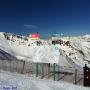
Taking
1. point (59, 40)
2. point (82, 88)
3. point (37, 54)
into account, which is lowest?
point (82, 88)

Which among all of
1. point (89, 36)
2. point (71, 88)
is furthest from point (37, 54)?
point (89, 36)

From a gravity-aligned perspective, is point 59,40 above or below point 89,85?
above

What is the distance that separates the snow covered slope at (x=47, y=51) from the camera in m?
24.8

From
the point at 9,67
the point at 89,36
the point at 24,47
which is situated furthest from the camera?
the point at 89,36

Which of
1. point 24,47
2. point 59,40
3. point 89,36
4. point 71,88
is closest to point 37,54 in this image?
point 71,88

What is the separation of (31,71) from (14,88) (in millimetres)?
11328

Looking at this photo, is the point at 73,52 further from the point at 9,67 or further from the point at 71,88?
the point at 71,88

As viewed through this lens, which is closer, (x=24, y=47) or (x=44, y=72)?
(x=44, y=72)

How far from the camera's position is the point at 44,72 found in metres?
28.1

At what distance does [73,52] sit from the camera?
9488 cm

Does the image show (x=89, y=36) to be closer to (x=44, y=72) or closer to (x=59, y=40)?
(x=59, y=40)

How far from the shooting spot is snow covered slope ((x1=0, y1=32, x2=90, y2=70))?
24.8 meters

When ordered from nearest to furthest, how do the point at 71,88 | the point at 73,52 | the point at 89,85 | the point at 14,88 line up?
1. the point at 14,88
2. the point at 71,88
3. the point at 89,85
4. the point at 73,52

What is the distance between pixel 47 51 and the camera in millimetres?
25344
